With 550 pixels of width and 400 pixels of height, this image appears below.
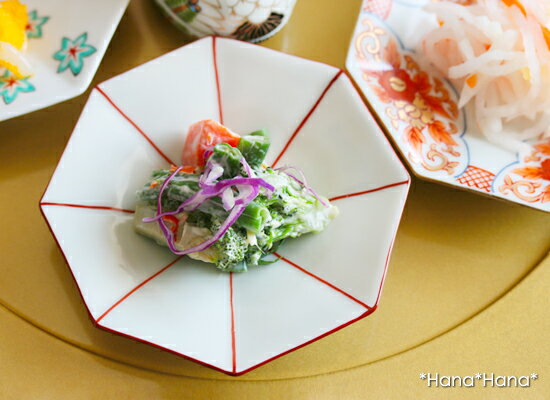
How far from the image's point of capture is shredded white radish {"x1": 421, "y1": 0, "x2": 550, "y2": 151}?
146 centimetres

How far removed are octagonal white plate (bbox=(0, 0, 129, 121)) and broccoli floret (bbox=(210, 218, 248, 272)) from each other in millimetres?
578

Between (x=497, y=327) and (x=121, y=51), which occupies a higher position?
(x=121, y=51)

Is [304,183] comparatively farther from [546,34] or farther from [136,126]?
[546,34]

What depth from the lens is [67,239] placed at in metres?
1.15

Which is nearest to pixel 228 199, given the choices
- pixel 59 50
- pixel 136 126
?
pixel 136 126

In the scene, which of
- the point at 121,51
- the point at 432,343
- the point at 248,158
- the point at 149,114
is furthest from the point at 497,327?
the point at 121,51

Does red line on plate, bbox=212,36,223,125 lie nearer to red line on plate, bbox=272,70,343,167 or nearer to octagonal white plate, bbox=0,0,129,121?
red line on plate, bbox=272,70,343,167

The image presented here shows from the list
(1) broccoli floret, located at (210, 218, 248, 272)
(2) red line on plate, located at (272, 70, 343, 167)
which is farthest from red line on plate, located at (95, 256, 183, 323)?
(2) red line on plate, located at (272, 70, 343, 167)

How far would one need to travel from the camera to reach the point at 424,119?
5.00 feet

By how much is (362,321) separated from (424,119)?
0.59m

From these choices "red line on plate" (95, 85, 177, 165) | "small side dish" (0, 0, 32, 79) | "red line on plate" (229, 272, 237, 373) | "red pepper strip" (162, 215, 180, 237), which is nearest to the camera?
"red line on plate" (229, 272, 237, 373)

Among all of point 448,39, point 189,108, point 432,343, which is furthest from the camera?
point 448,39

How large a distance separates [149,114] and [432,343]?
2.84 ft

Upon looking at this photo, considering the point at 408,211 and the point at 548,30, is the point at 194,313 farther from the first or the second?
the point at 548,30
